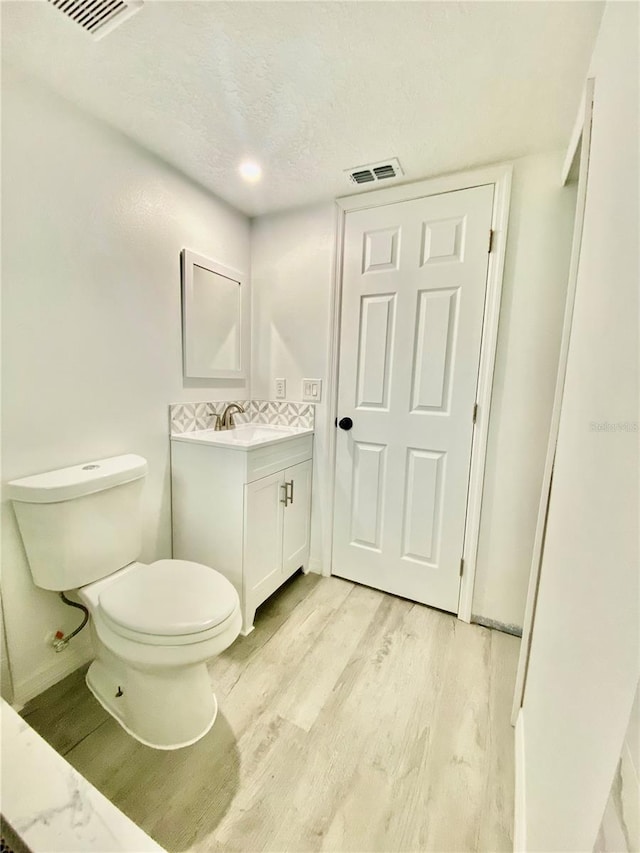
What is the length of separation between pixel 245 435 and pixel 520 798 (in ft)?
5.47

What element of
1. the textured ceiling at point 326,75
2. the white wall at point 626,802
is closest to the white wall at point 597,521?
the white wall at point 626,802

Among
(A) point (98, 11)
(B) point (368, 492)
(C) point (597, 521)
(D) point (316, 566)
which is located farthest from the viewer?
(D) point (316, 566)

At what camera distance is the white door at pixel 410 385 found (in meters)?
1.55

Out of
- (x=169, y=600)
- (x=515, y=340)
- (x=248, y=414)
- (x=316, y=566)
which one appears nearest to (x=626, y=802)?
(x=169, y=600)

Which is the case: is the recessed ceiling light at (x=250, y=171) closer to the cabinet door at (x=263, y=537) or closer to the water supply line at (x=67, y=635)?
the cabinet door at (x=263, y=537)

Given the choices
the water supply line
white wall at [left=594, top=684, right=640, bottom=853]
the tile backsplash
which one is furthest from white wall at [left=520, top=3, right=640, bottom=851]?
the water supply line

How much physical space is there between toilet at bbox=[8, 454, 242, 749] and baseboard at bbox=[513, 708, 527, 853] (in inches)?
34.1

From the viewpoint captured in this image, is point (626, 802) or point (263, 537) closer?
point (626, 802)

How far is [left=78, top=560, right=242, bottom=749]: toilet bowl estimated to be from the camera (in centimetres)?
99

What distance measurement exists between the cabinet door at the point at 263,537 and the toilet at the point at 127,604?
280 millimetres

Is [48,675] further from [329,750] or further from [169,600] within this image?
[329,750]

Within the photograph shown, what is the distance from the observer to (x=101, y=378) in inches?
52.5

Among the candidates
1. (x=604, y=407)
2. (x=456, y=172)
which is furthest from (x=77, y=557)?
(x=456, y=172)

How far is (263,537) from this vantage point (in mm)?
1577
